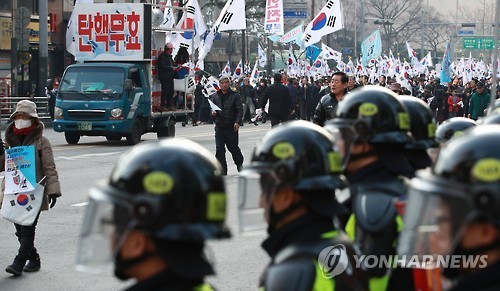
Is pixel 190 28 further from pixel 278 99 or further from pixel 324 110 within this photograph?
pixel 324 110

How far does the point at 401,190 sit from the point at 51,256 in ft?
20.5

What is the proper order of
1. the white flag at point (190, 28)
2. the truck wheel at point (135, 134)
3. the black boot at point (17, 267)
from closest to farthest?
the black boot at point (17, 267), the truck wheel at point (135, 134), the white flag at point (190, 28)

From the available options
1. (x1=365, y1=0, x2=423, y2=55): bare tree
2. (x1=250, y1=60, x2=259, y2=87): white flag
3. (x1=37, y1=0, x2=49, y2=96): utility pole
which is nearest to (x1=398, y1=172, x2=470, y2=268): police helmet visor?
(x1=37, y1=0, x2=49, y2=96): utility pole

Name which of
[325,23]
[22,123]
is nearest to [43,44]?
[325,23]

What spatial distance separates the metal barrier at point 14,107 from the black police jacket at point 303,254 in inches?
1181

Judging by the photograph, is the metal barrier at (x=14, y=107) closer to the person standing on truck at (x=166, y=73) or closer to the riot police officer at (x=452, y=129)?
the person standing on truck at (x=166, y=73)

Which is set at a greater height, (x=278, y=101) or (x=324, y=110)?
(x=324, y=110)

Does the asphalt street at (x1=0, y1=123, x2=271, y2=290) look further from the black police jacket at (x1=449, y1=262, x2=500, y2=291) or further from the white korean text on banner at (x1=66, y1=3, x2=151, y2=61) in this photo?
the white korean text on banner at (x1=66, y1=3, x2=151, y2=61)

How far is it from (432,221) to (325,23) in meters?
32.3

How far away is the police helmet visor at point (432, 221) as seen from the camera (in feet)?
10.1

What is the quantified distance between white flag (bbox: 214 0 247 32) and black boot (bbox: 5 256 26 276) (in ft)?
75.1

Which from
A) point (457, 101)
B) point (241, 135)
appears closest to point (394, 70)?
point (457, 101)

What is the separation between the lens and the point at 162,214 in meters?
3.12

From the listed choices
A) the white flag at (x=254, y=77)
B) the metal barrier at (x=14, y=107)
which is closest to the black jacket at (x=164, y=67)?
the metal barrier at (x=14, y=107)
